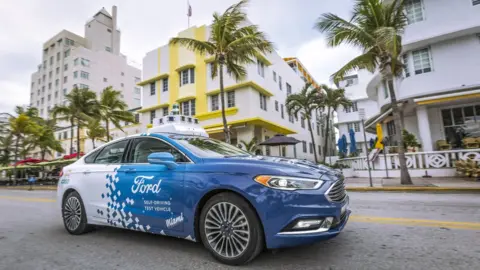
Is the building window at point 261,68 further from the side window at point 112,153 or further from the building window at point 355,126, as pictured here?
the building window at point 355,126

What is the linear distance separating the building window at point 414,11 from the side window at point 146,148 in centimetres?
1691

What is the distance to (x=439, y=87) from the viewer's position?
1436cm

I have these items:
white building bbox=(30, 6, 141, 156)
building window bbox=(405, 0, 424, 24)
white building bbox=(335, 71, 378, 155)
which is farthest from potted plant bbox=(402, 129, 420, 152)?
white building bbox=(30, 6, 141, 156)

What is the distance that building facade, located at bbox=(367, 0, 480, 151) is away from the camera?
45.9 feet

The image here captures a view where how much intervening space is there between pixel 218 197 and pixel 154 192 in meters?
0.95

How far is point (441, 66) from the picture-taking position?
47.6 feet

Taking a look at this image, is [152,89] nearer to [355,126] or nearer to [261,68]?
[261,68]

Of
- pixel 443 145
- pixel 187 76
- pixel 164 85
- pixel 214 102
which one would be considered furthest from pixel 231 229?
pixel 164 85

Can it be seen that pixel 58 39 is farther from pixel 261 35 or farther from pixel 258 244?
pixel 258 244

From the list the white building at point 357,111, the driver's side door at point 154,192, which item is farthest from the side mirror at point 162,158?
the white building at point 357,111

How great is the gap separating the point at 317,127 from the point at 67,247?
128 ft

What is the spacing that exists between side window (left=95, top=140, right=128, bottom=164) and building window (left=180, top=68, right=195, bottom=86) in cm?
1826

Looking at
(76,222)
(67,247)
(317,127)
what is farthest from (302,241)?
(317,127)

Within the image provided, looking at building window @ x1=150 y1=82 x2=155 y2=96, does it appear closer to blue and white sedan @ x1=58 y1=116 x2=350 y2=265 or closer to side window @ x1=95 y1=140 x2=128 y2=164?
side window @ x1=95 y1=140 x2=128 y2=164
